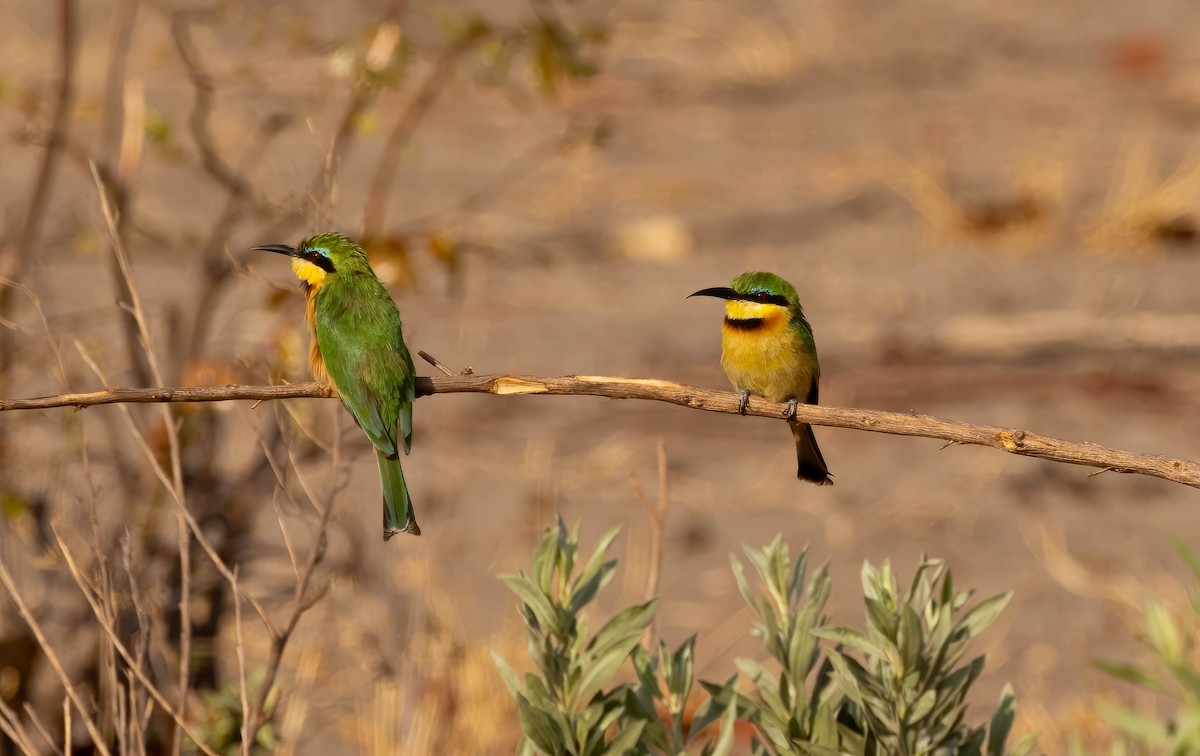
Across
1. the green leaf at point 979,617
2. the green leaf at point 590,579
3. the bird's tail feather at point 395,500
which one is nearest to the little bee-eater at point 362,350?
the bird's tail feather at point 395,500

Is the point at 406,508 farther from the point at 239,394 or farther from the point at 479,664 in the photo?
the point at 479,664

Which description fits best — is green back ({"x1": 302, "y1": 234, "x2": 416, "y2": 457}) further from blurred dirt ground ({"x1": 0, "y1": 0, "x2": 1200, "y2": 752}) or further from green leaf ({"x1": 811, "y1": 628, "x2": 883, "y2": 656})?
green leaf ({"x1": 811, "y1": 628, "x2": 883, "y2": 656})

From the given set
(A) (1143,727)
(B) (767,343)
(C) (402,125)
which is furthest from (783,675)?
(C) (402,125)

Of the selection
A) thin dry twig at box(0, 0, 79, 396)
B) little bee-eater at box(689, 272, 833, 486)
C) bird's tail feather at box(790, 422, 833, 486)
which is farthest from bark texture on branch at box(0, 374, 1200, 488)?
thin dry twig at box(0, 0, 79, 396)

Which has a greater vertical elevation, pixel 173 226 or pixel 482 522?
pixel 173 226

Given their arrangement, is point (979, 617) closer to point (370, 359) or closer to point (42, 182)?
point (370, 359)

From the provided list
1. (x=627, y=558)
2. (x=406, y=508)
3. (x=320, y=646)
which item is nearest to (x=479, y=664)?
(x=320, y=646)

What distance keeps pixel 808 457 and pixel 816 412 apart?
1.21 meters

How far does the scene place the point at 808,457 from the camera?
137 inches

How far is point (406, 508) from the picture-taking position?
9.73ft

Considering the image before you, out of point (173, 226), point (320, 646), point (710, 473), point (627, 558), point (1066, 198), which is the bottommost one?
point (320, 646)

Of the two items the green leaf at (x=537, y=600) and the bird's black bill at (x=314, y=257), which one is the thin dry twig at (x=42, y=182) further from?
the green leaf at (x=537, y=600)

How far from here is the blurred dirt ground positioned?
4.98 m

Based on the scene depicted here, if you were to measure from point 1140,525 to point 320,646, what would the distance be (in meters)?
3.24
